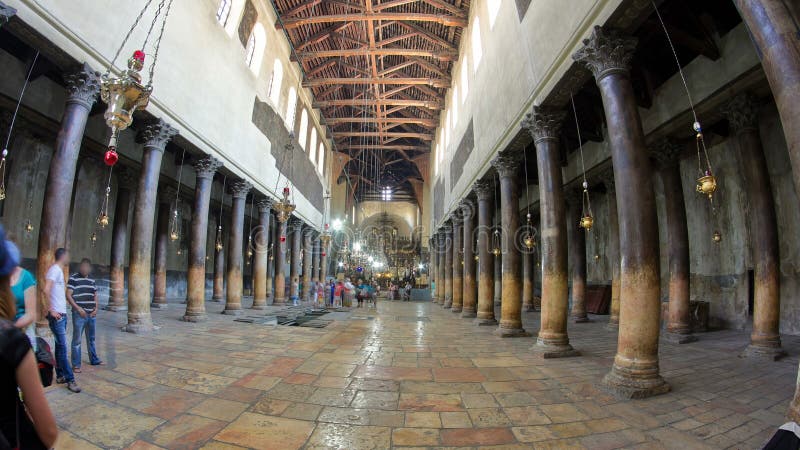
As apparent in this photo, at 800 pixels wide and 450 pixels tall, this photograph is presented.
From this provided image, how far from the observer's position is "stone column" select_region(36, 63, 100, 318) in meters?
5.91

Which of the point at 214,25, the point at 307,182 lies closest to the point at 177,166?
the point at 214,25

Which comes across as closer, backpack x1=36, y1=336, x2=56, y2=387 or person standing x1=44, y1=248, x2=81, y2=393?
backpack x1=36, y1=336, x2=56, y2=387

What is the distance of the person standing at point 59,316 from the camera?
3.84 metres

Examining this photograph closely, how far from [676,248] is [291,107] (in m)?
16.8

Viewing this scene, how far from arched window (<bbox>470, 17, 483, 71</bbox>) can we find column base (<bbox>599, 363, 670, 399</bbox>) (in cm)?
1097

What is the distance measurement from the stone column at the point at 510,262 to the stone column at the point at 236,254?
8.57 metres

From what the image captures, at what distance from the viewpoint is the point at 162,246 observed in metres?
13.1

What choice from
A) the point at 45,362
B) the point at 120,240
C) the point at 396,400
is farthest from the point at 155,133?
the point at 396,400

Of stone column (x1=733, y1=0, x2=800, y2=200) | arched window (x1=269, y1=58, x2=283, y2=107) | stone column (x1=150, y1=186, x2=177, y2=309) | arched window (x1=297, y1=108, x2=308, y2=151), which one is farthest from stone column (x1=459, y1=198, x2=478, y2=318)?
stone column (x1=150, y1=186, x2=177, y2=309)

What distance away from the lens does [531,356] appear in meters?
6.25

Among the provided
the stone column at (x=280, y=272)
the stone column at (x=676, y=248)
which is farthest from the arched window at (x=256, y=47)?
the stone column at (x=676, y=248)

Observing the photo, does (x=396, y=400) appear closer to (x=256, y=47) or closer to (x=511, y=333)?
(x=511, y=333)

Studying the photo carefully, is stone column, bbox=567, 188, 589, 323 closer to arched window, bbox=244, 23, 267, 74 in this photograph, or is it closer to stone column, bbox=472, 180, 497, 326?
stone column, bbox=472, 180, 497, 326

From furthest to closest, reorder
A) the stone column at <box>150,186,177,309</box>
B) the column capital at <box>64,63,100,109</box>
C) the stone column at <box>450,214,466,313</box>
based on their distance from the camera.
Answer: the stone column at <box>450,214,466,313</box> → the stone column at <box>150,186,177,309</box> → the column capital at <box>64,63,100,109</box>
